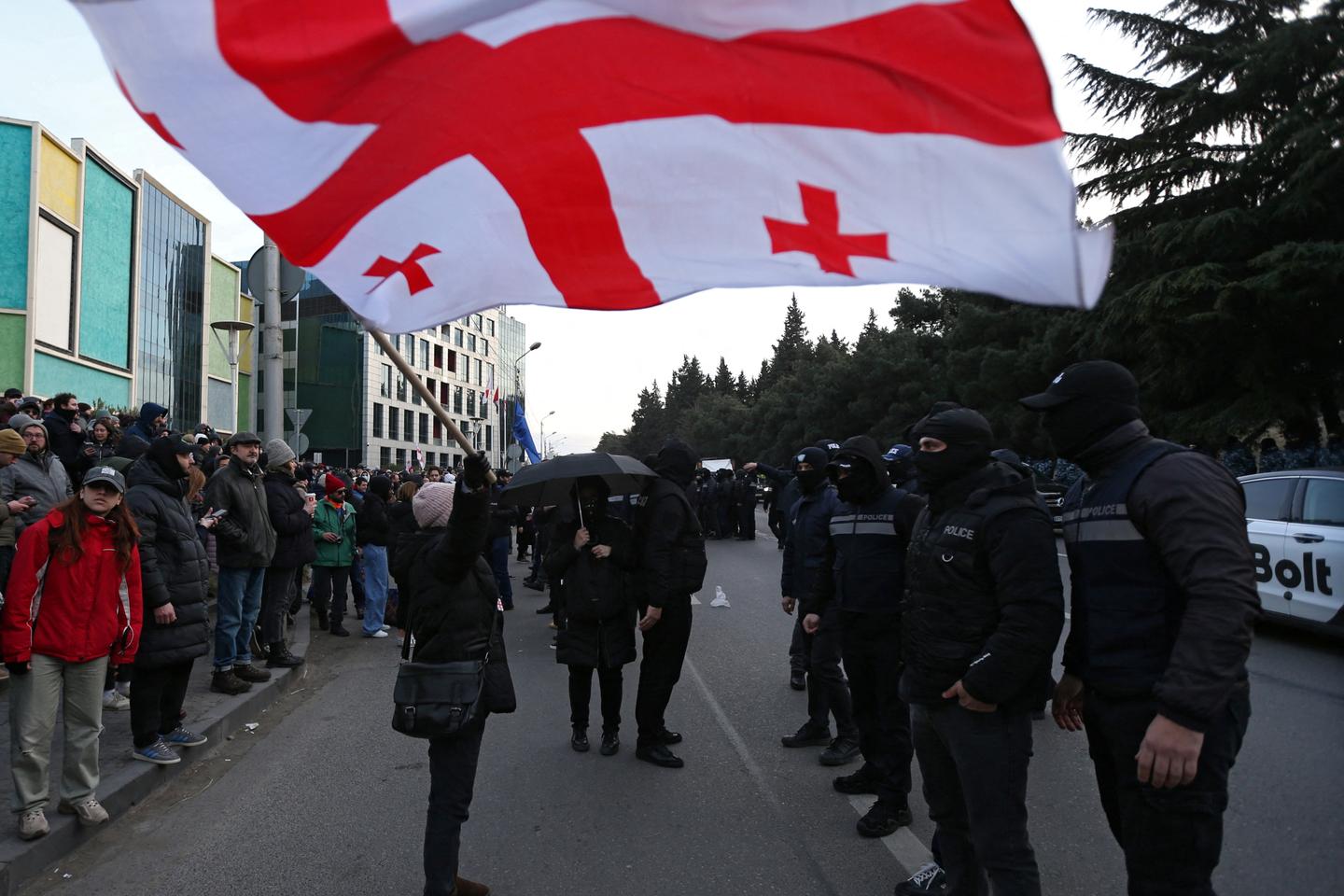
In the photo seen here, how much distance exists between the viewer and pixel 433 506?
391cm

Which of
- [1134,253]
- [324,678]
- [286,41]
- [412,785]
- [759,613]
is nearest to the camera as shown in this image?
[286,41]

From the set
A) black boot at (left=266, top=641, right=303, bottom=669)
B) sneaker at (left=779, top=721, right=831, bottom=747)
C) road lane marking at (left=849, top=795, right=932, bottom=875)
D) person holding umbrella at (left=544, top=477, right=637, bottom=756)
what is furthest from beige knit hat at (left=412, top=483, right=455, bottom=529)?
black boot at (left=266, top=641, right=303, bottom=669)

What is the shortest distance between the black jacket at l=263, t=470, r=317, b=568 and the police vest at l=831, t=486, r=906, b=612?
5517 millimetres

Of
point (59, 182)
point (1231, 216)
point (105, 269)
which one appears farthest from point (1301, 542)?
point (105, 269)

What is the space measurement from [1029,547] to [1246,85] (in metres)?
22.2

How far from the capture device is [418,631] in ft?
12.5

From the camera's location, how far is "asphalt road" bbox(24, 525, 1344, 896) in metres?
3.92

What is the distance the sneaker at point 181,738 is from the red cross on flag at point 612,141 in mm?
4000

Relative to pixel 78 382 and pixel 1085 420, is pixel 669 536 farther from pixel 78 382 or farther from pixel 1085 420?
pixel 78 382

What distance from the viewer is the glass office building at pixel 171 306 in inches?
1507

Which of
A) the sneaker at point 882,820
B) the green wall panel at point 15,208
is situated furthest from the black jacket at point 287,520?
the green wall panel at point 15,208

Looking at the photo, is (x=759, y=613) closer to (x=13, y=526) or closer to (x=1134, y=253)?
(x=13, y=526)

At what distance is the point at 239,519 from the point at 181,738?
2.08 m

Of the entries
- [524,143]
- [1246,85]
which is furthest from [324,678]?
[1246,85]
